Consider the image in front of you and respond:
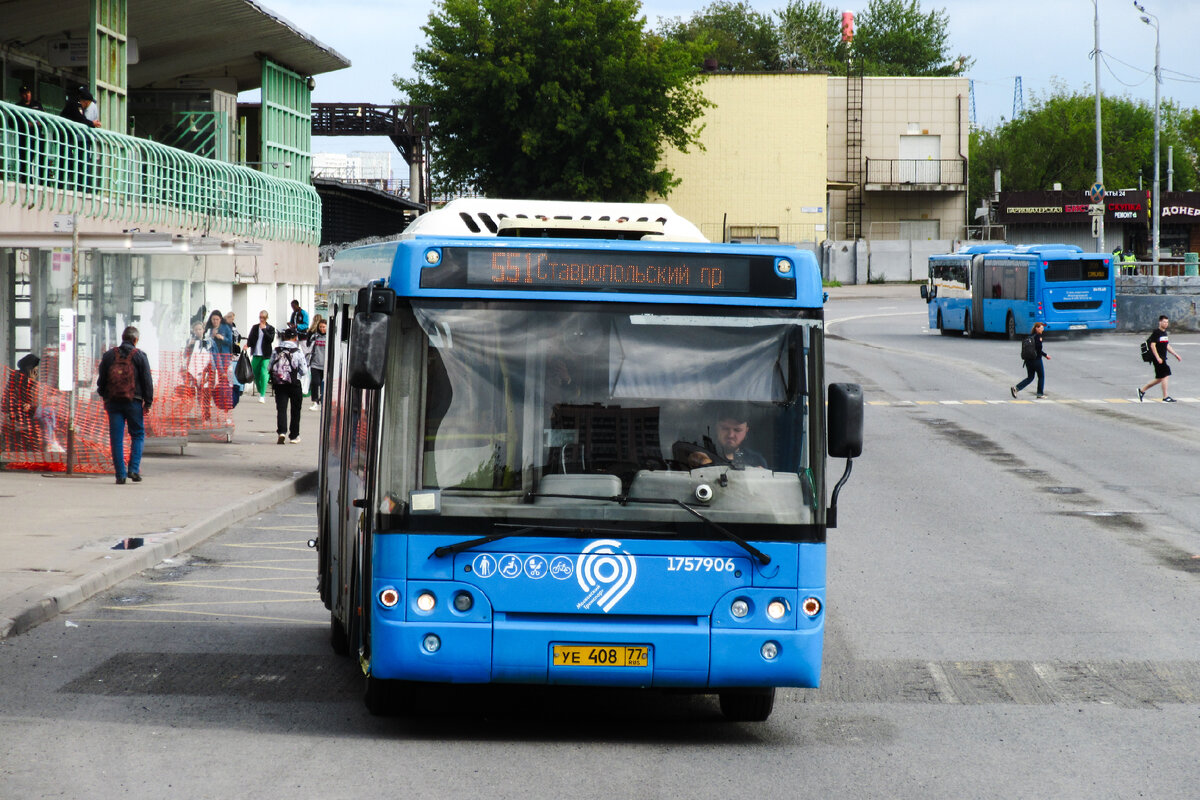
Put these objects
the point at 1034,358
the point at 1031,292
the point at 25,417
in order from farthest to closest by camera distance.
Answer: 1. the point at 1031,292
2. the point at 1034,358
3. the point at 25,417

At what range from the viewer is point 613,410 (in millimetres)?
7352

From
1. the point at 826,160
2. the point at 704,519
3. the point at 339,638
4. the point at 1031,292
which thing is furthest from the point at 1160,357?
the point at 826,160

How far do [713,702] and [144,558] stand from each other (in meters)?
6.21

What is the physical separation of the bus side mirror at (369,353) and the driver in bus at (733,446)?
60.5 inches

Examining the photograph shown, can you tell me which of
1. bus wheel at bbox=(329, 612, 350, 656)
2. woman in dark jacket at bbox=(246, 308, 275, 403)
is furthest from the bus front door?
bus wheel at bbox=(329, 612, 350, 656)

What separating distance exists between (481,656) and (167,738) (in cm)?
156

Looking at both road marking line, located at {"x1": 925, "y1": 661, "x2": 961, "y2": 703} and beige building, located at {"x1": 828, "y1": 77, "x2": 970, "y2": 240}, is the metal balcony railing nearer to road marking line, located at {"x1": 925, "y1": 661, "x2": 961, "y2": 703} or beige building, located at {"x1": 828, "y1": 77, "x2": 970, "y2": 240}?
beige building, located at {"x1": 828, "y1": 77, "x2": 970, "y2": 240}

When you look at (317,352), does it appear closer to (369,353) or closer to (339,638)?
(339,638)

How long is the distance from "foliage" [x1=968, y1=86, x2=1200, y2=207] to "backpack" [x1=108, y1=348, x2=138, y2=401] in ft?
288

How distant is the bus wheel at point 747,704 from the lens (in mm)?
7867

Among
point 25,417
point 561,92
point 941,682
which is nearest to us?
point 941,682

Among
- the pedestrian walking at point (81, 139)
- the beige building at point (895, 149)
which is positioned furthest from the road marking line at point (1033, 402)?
the beige building at point (895, 149)

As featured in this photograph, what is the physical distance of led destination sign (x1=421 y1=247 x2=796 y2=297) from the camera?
7.45 metres

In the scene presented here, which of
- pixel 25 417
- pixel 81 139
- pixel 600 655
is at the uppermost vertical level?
pixel 81 139
